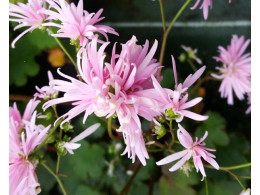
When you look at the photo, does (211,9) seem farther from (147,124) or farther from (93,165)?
(93,165)

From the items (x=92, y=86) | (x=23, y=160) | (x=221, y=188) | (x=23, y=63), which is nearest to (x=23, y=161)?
(x=23, y=160)

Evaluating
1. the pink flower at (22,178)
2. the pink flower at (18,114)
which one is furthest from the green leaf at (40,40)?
the pink flower at (22,178)

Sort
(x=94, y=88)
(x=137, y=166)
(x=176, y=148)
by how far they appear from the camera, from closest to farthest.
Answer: (x=94, y=88) → (x=176, y=148) → (x=137, y=166)

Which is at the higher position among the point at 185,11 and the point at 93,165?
the point at 185,11

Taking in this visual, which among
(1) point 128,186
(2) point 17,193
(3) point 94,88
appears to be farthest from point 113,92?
(1) point 128,186

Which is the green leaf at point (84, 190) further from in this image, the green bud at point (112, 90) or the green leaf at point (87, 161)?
the green bud at point (112, 90)

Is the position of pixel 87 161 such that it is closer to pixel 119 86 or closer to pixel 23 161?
pixel 23 161

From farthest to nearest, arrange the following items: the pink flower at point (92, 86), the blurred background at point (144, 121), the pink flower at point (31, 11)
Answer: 1. the blurred background at point (144, 121)
2. the pink flower at point (31, 11)
3. the pink flower at point (92, 86)

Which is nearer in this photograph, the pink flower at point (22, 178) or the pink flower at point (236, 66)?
the pink flower at point (22, 178)
